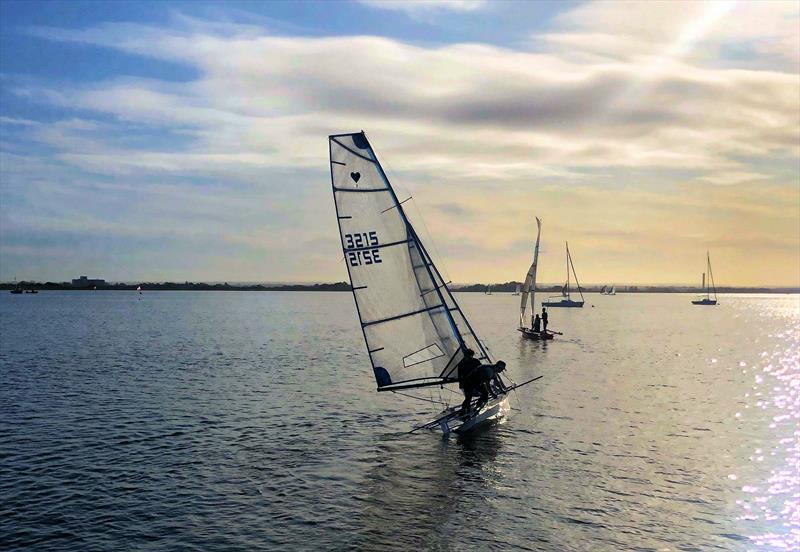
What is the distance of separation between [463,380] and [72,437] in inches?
600

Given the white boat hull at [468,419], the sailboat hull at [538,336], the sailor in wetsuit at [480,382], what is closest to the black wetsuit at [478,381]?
the sailor in wetsuit at [480,382]

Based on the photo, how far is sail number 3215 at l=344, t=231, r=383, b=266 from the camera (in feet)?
80.3

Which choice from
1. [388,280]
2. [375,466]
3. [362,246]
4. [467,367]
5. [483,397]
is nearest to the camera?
[375,466]

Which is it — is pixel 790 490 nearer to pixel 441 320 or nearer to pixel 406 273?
pixel 441 320

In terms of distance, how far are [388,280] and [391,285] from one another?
0.76 feet

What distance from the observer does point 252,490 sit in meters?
19.4

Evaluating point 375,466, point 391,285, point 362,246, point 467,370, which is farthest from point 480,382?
point 362,246

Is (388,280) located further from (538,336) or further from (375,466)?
(538,336)

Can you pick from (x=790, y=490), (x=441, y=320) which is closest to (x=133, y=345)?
(x=441, y=320)

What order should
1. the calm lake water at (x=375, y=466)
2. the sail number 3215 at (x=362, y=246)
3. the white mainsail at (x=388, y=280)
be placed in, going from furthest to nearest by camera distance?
the sail number 3215 at (x=362, y=246) < the white mainsail at (x=388, y=280) < the calm lake water at (x=375, y=466)

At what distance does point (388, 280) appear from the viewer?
25109 mm

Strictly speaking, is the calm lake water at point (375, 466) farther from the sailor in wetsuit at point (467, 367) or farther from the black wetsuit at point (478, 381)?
the sailor in wetsuit at point (467, 367)

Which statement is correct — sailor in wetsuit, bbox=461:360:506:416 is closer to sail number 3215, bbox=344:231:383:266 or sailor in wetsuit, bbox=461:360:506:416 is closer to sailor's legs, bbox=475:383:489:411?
sailor's legs, bbox=475:383:489:411

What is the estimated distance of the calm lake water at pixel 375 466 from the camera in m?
16.4
